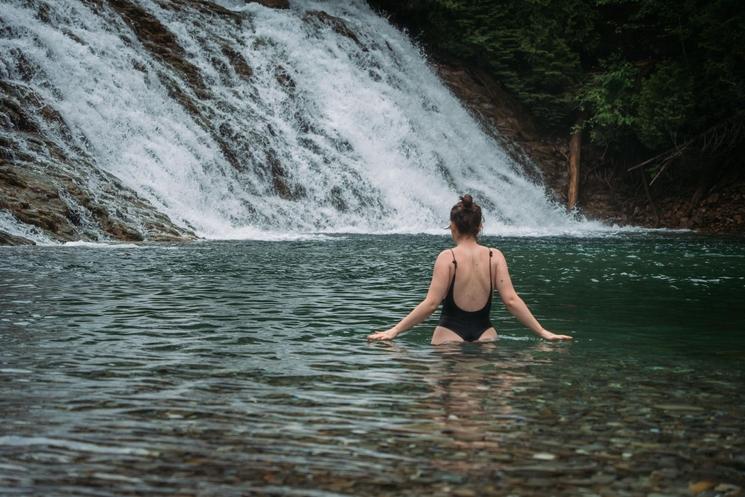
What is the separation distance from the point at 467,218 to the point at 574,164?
1099 inches

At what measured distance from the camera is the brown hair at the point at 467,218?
717cm

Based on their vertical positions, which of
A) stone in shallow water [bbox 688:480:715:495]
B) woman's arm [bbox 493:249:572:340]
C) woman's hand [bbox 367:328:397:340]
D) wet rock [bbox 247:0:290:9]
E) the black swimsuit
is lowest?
woman's hand [bbox 367:328:397:340]

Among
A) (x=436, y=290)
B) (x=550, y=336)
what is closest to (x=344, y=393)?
(x=436, y=290)

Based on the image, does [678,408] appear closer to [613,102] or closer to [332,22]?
[613,102]

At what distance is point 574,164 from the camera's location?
34125mm

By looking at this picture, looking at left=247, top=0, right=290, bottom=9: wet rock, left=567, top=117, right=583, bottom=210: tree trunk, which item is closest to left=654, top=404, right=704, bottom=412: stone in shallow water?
left=567, top=117, right=583, bottom=210: tree trunk

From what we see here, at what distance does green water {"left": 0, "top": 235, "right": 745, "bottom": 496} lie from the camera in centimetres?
401

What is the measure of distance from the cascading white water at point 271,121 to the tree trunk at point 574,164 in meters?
1.22

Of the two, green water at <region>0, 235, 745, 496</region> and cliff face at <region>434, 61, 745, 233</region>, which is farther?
cliff face at <region>434, 61, 745, 233</region>

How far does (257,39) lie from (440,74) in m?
8.13

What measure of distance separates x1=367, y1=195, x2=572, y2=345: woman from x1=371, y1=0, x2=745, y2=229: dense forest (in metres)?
23.1

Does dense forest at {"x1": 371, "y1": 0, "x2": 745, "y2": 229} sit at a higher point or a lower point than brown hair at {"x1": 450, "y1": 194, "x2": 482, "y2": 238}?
higher

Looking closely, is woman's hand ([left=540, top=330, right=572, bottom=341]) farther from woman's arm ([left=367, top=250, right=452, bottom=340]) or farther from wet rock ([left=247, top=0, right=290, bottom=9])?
wet rock ([left=247, top=0, right=290, bottom=9])

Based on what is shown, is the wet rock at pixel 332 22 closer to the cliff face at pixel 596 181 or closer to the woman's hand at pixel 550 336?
the cliff face at pixel 596 181
